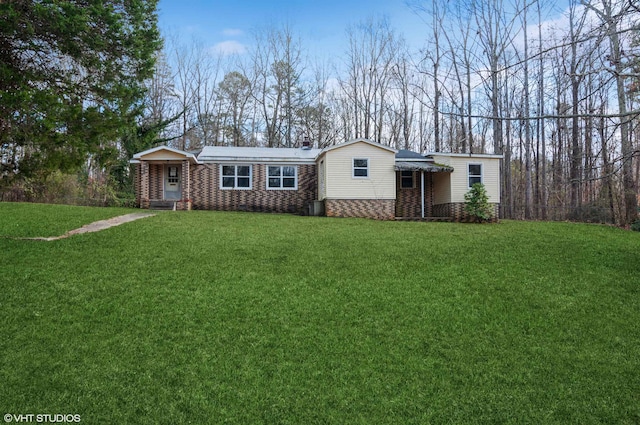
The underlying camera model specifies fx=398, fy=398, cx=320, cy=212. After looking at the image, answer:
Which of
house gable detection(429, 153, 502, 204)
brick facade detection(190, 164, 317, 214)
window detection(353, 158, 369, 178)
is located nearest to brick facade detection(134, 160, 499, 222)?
brick facade detection(190, 164, 317, 214)

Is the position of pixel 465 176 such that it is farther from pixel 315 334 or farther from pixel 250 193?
pixel 315 334

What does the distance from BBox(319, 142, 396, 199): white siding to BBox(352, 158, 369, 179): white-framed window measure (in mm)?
120

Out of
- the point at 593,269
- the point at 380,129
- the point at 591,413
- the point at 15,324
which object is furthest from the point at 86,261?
the point at 380,129

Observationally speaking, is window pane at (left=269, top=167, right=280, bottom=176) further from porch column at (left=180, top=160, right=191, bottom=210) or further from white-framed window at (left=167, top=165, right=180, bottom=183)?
white-framed window at (left=167, top=165, right=180, bottom=183)

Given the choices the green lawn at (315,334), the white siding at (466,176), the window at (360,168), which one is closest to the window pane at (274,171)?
the window at (360,168)

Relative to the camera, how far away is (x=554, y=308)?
5.55m

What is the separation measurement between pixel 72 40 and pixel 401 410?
8.06 meters

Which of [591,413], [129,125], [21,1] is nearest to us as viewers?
[591,413]

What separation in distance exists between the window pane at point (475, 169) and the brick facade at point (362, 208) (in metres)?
3.65

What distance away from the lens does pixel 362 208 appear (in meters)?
15.9

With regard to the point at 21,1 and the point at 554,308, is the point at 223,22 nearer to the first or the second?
the point at 21,1

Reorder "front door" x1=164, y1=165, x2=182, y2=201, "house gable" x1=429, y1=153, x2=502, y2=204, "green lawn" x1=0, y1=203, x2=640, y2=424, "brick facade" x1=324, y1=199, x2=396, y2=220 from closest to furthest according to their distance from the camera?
"green lawn" x1=0, y1=203, x2=640, y2=424
"brick facade" x1=324, y1=199, x2=396, y2=220
"house gable" x1=429, y1=153, x2=502, y2=204
"front door" x1=164, y1=165, x2=182, y2=201

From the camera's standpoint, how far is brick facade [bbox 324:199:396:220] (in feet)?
51.5

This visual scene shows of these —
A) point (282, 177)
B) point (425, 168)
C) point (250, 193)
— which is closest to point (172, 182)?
point (250, 193)
